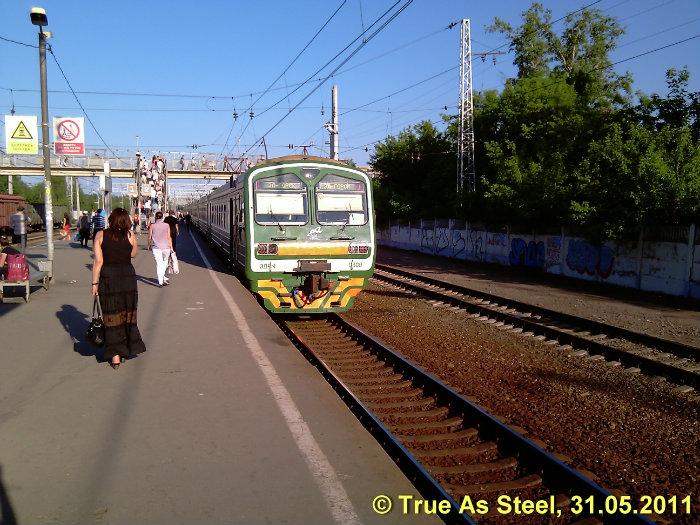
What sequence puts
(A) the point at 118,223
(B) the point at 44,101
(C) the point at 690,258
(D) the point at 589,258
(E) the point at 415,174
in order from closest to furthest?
1. (A) the point at 118,223
2. (B) the point at 44,101
3. (C) the point at 690,258
4. (D) the point at 589,258
5. (E) the point at 415,174

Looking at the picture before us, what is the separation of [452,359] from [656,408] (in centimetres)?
273

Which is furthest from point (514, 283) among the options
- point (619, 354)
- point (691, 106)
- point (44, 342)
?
point (44, 342)

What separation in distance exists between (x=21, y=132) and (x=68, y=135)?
172cm

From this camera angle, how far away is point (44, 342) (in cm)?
780

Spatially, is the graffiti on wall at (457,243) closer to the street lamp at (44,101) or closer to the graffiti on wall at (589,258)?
the graffiti on wall at (589,258)

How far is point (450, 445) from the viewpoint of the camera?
526 cm

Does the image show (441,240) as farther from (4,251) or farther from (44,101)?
(4,251)

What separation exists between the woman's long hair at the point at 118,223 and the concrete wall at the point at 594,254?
14.2 meters

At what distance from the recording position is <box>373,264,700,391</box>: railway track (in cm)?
776

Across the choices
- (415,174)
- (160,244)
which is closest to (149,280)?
(160,244)

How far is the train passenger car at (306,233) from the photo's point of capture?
33.3ft

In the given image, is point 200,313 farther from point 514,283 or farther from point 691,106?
point 691,106

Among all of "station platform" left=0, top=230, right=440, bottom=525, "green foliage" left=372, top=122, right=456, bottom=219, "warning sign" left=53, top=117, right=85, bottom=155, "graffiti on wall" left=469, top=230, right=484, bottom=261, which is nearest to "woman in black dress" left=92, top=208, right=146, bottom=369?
"station platform" left=0, top=230, right=440, bottom=525

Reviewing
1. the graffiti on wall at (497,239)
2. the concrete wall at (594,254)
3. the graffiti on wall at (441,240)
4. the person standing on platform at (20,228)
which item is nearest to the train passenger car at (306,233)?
the person standing on platform at (20,228)
